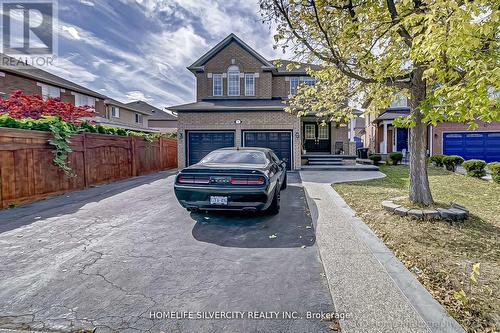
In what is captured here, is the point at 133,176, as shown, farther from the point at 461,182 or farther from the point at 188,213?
the point at 461,182

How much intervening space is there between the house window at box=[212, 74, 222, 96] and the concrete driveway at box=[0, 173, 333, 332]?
1401cm

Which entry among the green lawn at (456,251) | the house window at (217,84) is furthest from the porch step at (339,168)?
the house window at (217,84)

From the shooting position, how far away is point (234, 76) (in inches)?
730

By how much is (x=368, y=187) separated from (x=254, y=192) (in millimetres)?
5916

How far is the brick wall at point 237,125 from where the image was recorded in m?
15.8

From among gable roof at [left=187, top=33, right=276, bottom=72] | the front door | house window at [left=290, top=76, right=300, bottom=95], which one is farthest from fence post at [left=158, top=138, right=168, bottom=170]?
the front door

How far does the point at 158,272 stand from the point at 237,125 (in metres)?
13.3

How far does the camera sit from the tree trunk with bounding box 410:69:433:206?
5727 mm

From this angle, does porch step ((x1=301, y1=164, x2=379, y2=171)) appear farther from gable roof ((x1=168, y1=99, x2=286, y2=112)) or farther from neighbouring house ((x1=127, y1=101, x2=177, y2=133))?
neighbouring house ((x1=127, y1=101, x2=177, y2=133))

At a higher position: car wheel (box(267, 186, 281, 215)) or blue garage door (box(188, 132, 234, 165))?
blue garage door (box(188, 132, 234, 165))

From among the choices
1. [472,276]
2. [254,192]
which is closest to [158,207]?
[254,192]

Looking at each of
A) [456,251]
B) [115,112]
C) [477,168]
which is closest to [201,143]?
[477,168]

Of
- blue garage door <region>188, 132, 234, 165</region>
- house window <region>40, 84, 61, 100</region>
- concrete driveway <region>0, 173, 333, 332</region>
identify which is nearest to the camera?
concrete driveway <region>0, 173, 333, 332</region>

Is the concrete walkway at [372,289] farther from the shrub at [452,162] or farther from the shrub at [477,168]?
the shrub at [452,162]
